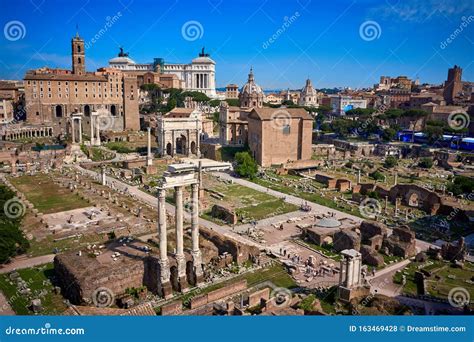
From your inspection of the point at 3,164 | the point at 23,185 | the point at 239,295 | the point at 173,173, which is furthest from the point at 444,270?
the point at 3,164

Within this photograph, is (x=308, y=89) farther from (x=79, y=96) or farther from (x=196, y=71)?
(x=79, y=96)

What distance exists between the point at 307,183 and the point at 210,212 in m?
13.7

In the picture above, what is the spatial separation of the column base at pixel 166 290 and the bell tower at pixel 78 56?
5781 cm

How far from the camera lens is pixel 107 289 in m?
17.5

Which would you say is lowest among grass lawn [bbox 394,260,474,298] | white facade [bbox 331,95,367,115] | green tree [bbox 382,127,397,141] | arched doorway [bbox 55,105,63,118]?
grass lawn [bbox 394,260,474,298]

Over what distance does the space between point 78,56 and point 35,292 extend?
56721 mm

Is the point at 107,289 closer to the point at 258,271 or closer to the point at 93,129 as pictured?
the point at 258,271

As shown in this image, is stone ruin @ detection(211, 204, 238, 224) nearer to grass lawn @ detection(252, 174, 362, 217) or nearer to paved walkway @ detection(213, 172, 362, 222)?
paved walkway @ detection(213, 172, 362, 222)

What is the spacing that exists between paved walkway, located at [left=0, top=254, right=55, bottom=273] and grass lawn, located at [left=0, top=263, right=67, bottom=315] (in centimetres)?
53

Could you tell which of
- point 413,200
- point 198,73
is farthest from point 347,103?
point 413,200

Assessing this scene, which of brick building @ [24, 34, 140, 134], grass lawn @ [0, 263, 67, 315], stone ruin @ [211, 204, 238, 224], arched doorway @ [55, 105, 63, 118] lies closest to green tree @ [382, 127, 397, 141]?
brick building @ [24, 34, 140, 134]

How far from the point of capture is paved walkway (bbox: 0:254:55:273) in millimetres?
20609

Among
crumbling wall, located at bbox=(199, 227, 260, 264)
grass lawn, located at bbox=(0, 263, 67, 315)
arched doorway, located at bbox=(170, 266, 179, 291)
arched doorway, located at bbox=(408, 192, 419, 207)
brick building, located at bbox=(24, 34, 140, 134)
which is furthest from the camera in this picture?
brick building, located at bbox=(24, 34, 140, 134)

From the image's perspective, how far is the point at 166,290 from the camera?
1808 centimetres
